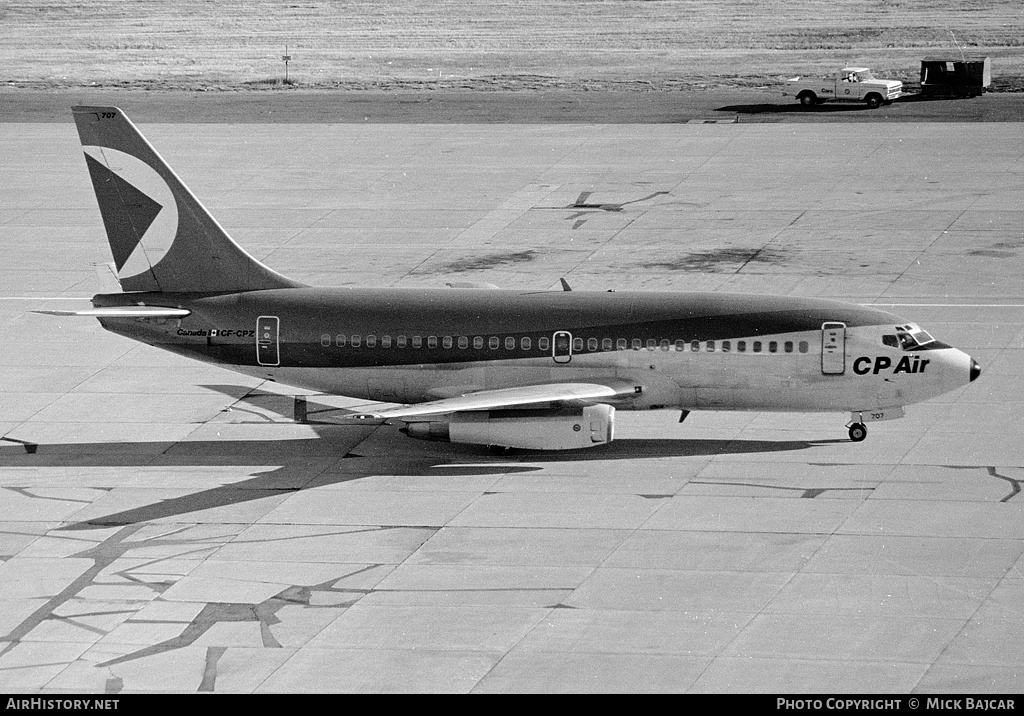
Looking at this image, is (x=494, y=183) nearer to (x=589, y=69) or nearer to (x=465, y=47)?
(x=589, y=69)

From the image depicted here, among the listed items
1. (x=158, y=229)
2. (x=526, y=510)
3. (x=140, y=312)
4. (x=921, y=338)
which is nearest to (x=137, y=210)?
(x=158, y=229)

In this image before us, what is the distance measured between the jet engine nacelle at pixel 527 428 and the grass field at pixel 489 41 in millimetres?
57325

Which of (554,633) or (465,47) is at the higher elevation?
(465,47)

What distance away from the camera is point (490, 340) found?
4031 centimetres

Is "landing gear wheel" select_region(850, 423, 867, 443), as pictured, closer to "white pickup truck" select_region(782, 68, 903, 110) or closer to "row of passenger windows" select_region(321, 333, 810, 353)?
"row of passenger windows" select_region(321, 333, 810, 353)

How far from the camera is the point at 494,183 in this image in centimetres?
7044

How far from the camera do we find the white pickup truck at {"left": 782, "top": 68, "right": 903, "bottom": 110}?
276 ft

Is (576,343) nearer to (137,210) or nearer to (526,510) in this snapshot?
(526,510)

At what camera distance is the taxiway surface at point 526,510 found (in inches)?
1129

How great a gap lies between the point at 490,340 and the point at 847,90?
4943cm

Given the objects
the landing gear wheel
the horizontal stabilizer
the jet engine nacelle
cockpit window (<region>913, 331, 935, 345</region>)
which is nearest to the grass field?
cockpit window (<region>913, 331, 935, 345</region>)

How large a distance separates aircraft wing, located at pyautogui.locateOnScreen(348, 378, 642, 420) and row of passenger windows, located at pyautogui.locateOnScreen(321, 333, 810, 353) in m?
0.94
